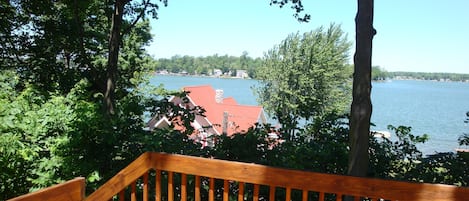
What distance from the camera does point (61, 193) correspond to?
1.59 metres

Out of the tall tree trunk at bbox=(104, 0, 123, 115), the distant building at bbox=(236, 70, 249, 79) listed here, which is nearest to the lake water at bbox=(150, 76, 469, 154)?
the distant building at bbox=(236, 70, 249, 79)

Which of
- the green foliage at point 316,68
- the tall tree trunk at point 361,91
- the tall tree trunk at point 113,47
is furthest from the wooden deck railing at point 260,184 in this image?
the green foliage at point 316,68

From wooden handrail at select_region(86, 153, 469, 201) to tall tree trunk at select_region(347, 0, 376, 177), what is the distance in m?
1.02

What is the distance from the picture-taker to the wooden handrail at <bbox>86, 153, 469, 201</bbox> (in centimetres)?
148

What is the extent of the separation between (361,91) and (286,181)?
1172mm

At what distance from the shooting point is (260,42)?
106 ft

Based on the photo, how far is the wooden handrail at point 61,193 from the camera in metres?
1.45

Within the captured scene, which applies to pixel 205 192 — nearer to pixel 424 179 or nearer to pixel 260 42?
pixel 424 179

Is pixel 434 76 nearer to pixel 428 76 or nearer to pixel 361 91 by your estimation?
pixel 428 76

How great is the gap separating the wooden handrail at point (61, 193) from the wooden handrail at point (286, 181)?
21cm

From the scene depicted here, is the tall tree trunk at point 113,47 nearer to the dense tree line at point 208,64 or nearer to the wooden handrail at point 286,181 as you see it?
the wooden handrail at point 286,181

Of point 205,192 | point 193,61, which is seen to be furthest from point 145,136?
point 193,61

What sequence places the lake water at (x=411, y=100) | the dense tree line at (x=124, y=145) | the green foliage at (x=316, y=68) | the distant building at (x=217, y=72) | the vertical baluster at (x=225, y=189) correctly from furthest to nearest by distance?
the distant building at (x=217, y=72)
the lake water at (x=411, y=100)
the green foliage at (x=316, y=68)
the dense tree line at (x=124, y=145)
the vertical baluster at (x=225, y=189)

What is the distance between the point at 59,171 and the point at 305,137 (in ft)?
8.44
